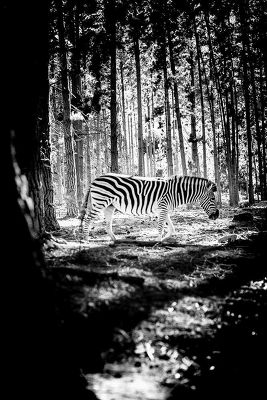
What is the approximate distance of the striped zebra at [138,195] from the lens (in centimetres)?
891

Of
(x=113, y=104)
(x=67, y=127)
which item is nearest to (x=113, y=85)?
(x=113, y=104)

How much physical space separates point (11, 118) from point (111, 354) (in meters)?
2.20

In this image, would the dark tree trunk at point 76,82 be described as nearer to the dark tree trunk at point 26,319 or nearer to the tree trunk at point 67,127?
the tree trunk at point 67,127

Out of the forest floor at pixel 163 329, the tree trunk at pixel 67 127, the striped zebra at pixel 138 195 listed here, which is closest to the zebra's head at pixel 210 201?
the striped zebra at pixel 138 195

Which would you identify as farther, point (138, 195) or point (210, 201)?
point (210, 201)

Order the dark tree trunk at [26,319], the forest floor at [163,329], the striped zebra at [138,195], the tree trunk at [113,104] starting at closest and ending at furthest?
the dark tree trunk at [26,319] → the forest floor at [163,329] → the striped zebra at [138,195] → the tree trunk at [113,104]

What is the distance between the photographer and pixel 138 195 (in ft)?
30.3

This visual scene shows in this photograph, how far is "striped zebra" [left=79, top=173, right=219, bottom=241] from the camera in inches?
351

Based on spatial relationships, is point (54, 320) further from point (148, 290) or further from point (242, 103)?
point (242, 103)

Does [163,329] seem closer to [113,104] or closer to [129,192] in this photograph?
[129,192]

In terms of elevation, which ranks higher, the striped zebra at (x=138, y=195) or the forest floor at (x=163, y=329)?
the striped zebra at (x=138, y=195)

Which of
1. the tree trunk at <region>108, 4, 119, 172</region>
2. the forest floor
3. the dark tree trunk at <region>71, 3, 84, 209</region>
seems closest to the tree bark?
the tree trunk at <region>108, 4, 119, 172</region>

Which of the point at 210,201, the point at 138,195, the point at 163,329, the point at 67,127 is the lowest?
the point at 163,329

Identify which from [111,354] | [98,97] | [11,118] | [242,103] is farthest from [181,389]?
[242,103]
